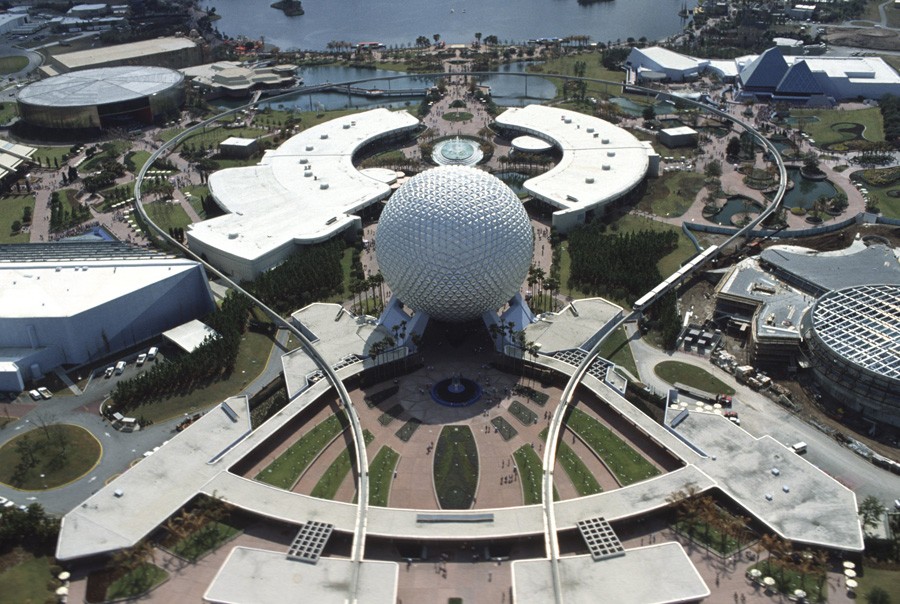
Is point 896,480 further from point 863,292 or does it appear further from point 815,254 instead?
point 815,254

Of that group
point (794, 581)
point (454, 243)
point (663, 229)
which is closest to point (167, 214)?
point (454, 243)

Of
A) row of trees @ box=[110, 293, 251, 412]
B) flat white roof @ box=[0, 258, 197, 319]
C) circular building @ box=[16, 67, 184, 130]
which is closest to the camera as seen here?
row of trees @ box=[110, 293, 251, 412]

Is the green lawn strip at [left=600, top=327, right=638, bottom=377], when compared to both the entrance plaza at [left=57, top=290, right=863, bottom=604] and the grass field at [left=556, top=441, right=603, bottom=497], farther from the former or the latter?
the grass field at [left=556, top=441, right=603, bottom=497]

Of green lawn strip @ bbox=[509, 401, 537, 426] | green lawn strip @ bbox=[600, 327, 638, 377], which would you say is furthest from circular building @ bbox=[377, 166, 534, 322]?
green lawn strip @ bbox=[600, 327, 638, 377]

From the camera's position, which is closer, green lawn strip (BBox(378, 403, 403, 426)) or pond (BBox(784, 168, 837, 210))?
green lawn strip (BBox(378, 403, 403, 426))

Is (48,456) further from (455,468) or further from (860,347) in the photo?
(860,347)

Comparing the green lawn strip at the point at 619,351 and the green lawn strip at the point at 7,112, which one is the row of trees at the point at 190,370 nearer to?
the green lawn strip at the point at 619,351

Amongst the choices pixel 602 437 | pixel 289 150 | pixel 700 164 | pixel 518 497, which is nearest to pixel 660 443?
pixel 602 437
